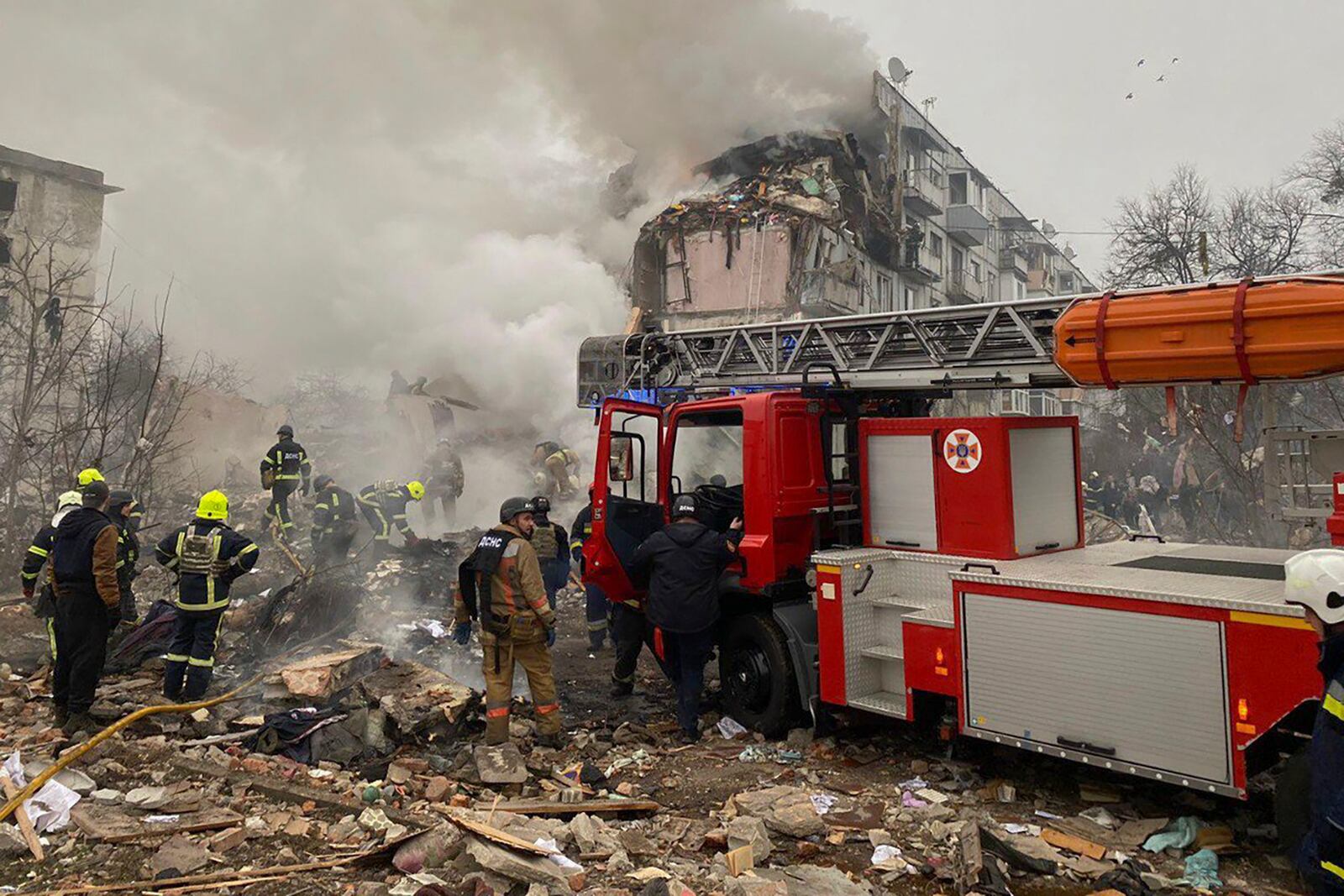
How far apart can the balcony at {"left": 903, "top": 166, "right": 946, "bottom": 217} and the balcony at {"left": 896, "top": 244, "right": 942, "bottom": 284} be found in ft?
4.47

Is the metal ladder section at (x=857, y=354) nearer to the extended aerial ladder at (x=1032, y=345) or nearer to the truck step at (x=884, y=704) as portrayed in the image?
the extended aerial ladder at (x=1032, y=345)

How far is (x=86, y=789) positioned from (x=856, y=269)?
78.1 ft

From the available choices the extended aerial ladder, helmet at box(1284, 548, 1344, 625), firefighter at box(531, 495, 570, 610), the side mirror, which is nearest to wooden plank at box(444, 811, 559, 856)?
helmet at box(1284, 548, 1344, 625)

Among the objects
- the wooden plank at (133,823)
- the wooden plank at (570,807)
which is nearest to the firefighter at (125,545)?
the wooden plank at (133,823)

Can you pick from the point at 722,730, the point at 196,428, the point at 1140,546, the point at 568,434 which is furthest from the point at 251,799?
the point at 196,428

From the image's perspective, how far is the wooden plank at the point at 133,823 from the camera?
3.88 metres

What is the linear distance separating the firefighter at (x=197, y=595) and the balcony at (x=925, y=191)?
1133 inches

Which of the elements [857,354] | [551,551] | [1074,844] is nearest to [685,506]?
[857,354]

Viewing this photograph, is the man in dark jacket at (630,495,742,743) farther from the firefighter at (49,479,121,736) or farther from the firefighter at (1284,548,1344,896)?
the firefighter at (1284,548,1344,896)

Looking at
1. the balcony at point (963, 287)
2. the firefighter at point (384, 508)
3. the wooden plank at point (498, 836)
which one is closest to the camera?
the wooden plank at point (498, 836)

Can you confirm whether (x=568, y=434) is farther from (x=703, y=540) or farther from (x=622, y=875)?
(x=622, y=875)

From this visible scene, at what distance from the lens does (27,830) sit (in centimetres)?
383

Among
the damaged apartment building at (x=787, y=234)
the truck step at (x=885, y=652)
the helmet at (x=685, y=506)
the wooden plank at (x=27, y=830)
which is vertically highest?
the damaged apartment building at (x=787, y=234)

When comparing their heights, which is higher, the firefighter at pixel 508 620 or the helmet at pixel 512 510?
the helmet at pixel 512 510
